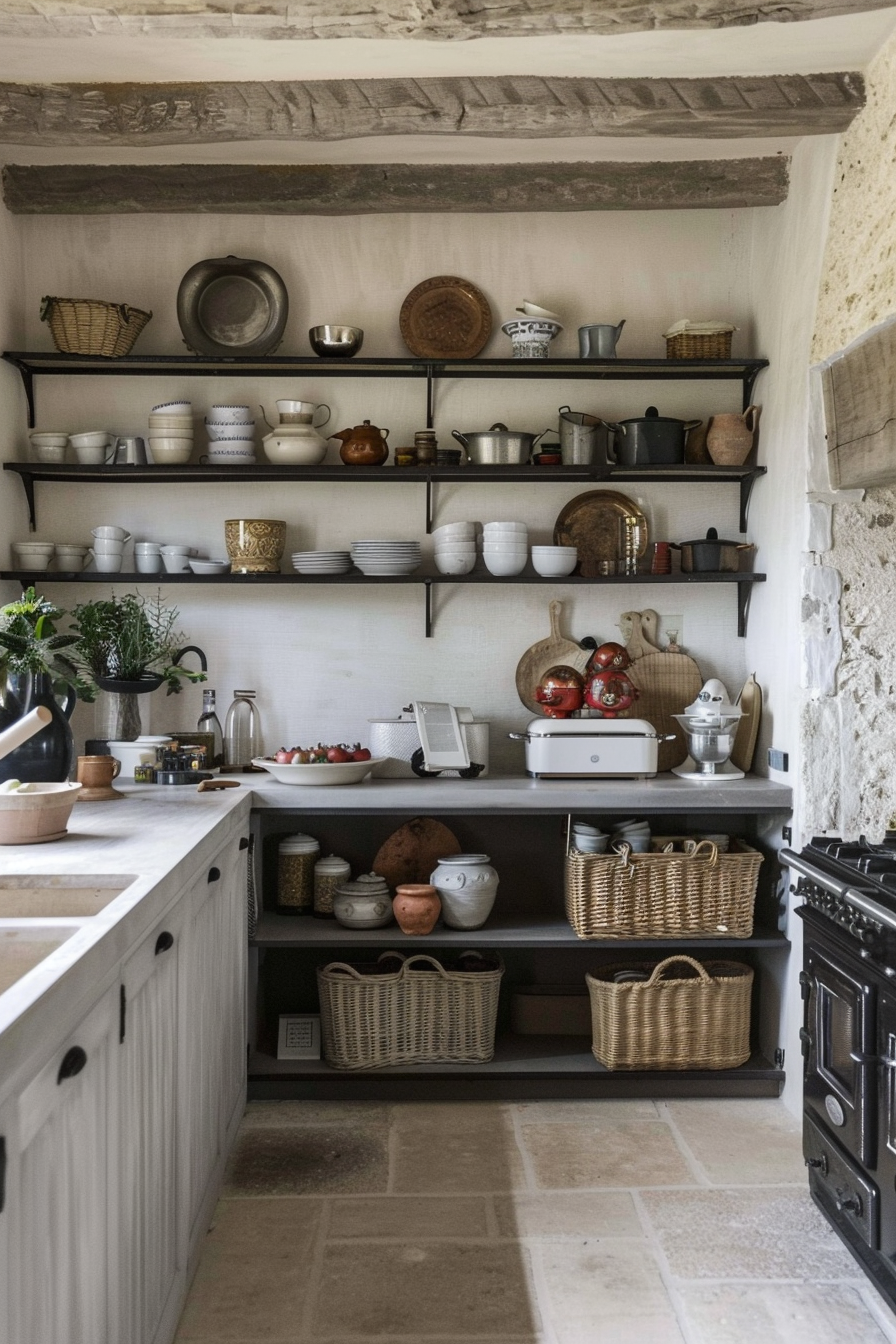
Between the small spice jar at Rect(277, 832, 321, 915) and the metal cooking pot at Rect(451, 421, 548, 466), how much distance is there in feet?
4.56

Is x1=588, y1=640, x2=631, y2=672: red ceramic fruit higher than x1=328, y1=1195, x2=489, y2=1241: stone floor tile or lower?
higher

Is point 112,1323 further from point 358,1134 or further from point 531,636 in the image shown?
point 531,636

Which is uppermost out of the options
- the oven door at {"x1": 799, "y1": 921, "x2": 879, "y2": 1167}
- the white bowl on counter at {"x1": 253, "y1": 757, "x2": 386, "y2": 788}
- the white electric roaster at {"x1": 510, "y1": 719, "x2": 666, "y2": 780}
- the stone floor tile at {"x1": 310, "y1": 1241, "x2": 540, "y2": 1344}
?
the white electric roaster at {"x1": 510, "y1": 719, "x2": 666, "y2": 780}

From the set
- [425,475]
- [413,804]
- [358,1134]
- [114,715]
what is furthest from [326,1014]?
[425,475]

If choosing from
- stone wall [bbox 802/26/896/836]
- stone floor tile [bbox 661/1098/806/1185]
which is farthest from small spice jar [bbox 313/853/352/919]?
stone wall [bbox 802/26/896/836]

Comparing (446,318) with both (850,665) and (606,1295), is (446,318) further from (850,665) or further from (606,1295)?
(606,1295)

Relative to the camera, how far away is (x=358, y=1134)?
3.37m

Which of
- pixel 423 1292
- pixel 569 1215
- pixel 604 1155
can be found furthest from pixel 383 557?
pixel 423 1292

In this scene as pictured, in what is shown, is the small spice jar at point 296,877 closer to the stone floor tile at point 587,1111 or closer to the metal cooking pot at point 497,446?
the stone floor tile at point 587,1111

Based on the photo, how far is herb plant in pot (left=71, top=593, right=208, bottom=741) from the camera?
377cm

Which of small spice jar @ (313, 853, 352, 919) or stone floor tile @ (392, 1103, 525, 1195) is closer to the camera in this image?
stone floor tile @ (392, 1103, 525, 1195)

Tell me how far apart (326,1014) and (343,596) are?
141 cm

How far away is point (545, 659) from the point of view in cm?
416

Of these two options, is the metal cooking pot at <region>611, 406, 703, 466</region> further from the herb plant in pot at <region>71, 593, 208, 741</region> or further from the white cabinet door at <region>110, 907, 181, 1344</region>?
the white cabinet door at <region>110, 907, 181, 1344</region>
